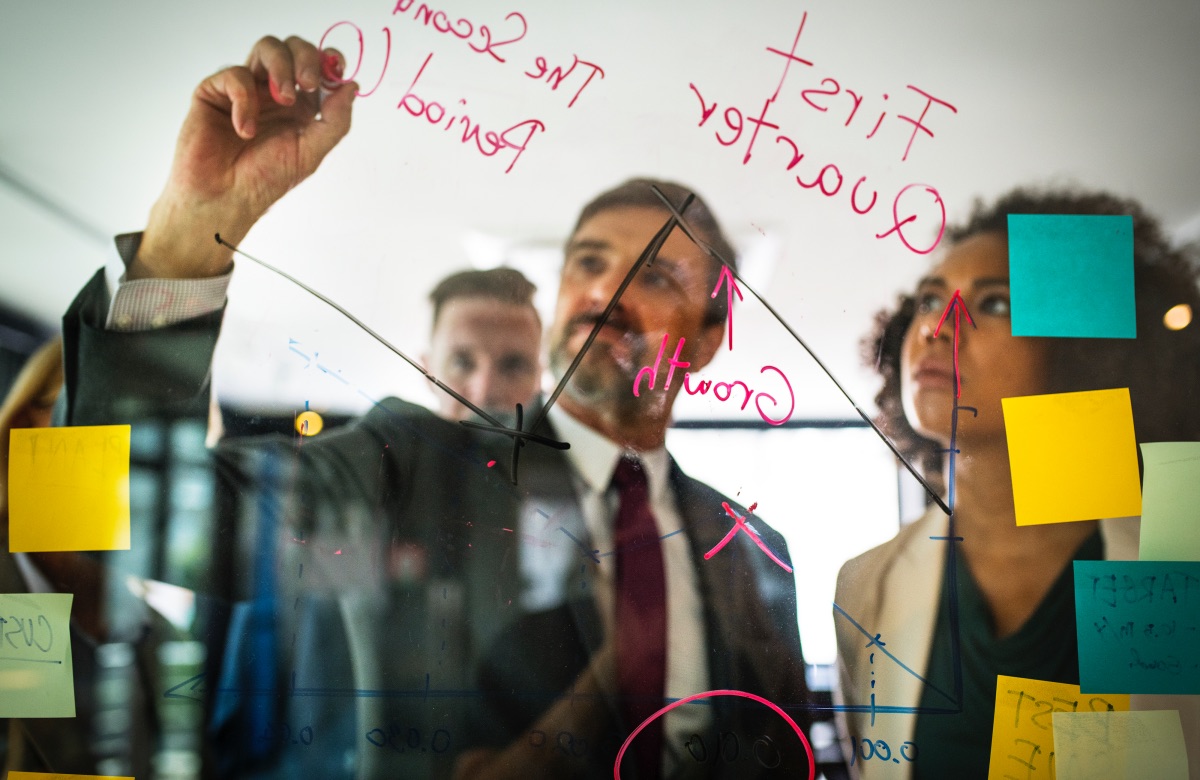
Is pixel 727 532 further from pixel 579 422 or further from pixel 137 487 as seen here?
pixel 137 487

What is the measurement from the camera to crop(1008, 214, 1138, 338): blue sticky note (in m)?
0.97

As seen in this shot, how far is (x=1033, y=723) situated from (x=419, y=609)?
72cm

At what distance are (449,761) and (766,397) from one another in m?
0.57

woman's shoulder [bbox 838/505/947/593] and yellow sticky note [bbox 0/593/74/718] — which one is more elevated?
woman's shoulder [bbox 838/505/947/593]

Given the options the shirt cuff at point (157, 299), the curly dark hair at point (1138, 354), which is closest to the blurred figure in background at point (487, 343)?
the shirt cuff at point (157, 299)

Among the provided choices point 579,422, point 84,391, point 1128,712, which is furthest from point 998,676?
point 84,391

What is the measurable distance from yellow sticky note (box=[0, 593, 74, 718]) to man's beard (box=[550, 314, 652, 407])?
69 centimetres

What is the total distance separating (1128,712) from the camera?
936mm

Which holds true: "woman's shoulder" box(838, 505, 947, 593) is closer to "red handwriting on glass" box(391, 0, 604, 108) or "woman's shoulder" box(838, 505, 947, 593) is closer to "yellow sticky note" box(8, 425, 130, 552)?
"red handwriting on glass" box(391, 0, 604, 108)

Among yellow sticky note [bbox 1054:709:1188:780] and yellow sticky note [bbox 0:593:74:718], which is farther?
yellow sticky note [bbox 0:593:74:718]

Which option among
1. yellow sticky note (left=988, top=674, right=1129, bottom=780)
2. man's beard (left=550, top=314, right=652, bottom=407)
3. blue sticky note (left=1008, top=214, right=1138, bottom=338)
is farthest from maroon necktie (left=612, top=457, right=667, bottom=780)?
blue sticky note (left=1008, top=214, right=1138, bottom=338)

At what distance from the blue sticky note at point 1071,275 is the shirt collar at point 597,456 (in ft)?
1.47

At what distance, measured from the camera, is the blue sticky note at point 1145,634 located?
94 cm

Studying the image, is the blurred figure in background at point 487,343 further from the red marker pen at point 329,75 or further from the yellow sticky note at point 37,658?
the yellow sticky note at point 37,658
